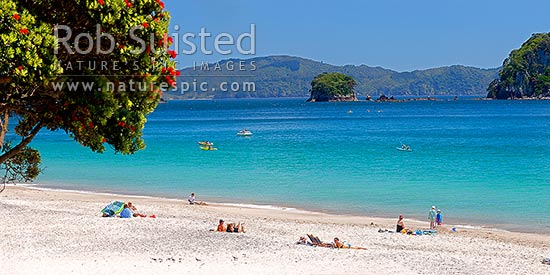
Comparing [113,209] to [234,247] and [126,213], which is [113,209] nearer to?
[126,213]

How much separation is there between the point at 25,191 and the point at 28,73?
29.0 metres

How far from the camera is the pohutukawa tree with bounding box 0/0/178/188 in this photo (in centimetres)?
953

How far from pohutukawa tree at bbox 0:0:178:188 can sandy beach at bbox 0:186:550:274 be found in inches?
211

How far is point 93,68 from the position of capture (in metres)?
10.5

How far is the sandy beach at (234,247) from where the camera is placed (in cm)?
1592

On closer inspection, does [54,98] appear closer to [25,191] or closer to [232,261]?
[232,261]

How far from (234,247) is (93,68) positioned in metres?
9.39

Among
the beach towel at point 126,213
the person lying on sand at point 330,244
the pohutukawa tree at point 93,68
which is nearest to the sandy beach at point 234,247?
the person lying on sand at point 330,244

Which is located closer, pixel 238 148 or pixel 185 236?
pixel 185 236

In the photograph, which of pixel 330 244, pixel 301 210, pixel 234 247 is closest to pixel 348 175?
pixel 301 210

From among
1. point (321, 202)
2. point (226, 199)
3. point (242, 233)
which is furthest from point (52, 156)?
point (242, 233)

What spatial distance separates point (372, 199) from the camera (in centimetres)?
3356

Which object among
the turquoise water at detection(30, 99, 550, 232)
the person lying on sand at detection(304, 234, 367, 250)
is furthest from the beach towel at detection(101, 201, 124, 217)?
the turquoise water at detection(30, 99, 550, 232)

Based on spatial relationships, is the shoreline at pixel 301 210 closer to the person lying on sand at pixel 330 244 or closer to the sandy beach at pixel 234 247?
the sandy beach at pixel 234 247
